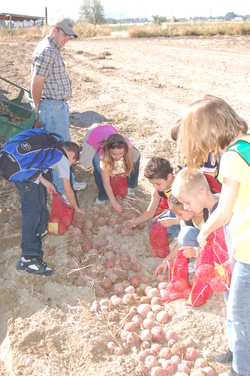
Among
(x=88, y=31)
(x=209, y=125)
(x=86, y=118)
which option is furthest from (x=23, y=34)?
(x=209, y=125)

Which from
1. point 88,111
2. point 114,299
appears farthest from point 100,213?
point 88,111

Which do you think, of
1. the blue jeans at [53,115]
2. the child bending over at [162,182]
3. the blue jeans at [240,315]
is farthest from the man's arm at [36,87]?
the blue jeans at [240,315]

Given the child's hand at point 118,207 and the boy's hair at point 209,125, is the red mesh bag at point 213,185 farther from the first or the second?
the child's hand at point 118,207

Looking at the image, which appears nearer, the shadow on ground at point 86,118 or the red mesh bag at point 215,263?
the red mesh bag at point 215,263

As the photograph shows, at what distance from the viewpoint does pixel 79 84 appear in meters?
9.57

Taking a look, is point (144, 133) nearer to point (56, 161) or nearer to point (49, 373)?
point (56, 161)

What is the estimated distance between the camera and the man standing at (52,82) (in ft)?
14.3

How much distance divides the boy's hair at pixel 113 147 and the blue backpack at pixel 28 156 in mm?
571

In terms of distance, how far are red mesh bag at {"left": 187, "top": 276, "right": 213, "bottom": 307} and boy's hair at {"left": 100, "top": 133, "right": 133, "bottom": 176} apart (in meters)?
1.69

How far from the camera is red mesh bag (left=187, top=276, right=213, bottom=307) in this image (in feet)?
9.52

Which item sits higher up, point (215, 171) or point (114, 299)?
point (215, 171)

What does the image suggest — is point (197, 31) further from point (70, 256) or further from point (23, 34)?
point (70, 256)

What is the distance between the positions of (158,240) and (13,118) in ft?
11.4

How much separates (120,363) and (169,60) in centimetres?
1077
